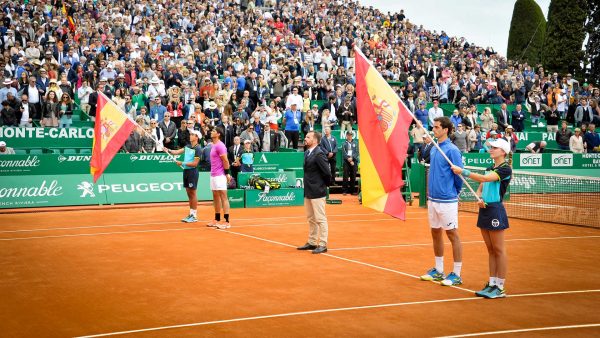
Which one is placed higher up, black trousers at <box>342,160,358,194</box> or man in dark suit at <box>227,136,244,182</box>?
man in dark suit at <box>227,136,244,182</box>

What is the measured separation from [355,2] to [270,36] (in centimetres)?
1406

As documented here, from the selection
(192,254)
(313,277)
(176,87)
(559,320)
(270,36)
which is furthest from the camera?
(270,36)

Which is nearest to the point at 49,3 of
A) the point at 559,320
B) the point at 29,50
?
the point at 29,50

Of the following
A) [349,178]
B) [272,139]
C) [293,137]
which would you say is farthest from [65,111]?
[349,178]

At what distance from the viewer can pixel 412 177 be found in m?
26.0

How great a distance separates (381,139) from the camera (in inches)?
391

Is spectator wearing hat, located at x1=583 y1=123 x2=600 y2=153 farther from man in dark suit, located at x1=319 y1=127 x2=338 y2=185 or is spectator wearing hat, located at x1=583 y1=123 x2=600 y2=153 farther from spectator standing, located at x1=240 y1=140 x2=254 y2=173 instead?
spectator standing, located at x1=240 y1=140 x2=254 y2=173

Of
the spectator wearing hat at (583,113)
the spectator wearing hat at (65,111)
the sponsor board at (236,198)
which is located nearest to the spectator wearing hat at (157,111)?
the spectator wearing hat at (65,111)

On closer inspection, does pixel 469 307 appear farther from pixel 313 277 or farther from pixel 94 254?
pixel 94 254

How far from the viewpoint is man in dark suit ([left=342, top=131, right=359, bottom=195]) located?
985 inches

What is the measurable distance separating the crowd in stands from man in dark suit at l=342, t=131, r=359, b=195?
2015mm

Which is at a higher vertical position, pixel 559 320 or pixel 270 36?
pixel 270 36

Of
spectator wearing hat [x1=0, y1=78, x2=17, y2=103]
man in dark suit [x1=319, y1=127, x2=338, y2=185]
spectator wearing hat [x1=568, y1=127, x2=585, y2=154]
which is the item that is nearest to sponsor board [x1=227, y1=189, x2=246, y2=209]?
man in dark suit [x1=319, y1=127, x2=338, y2=185]

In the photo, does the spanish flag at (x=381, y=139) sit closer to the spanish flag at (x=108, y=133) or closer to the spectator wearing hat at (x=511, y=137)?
the spanish flag at (x=108, y=133)
